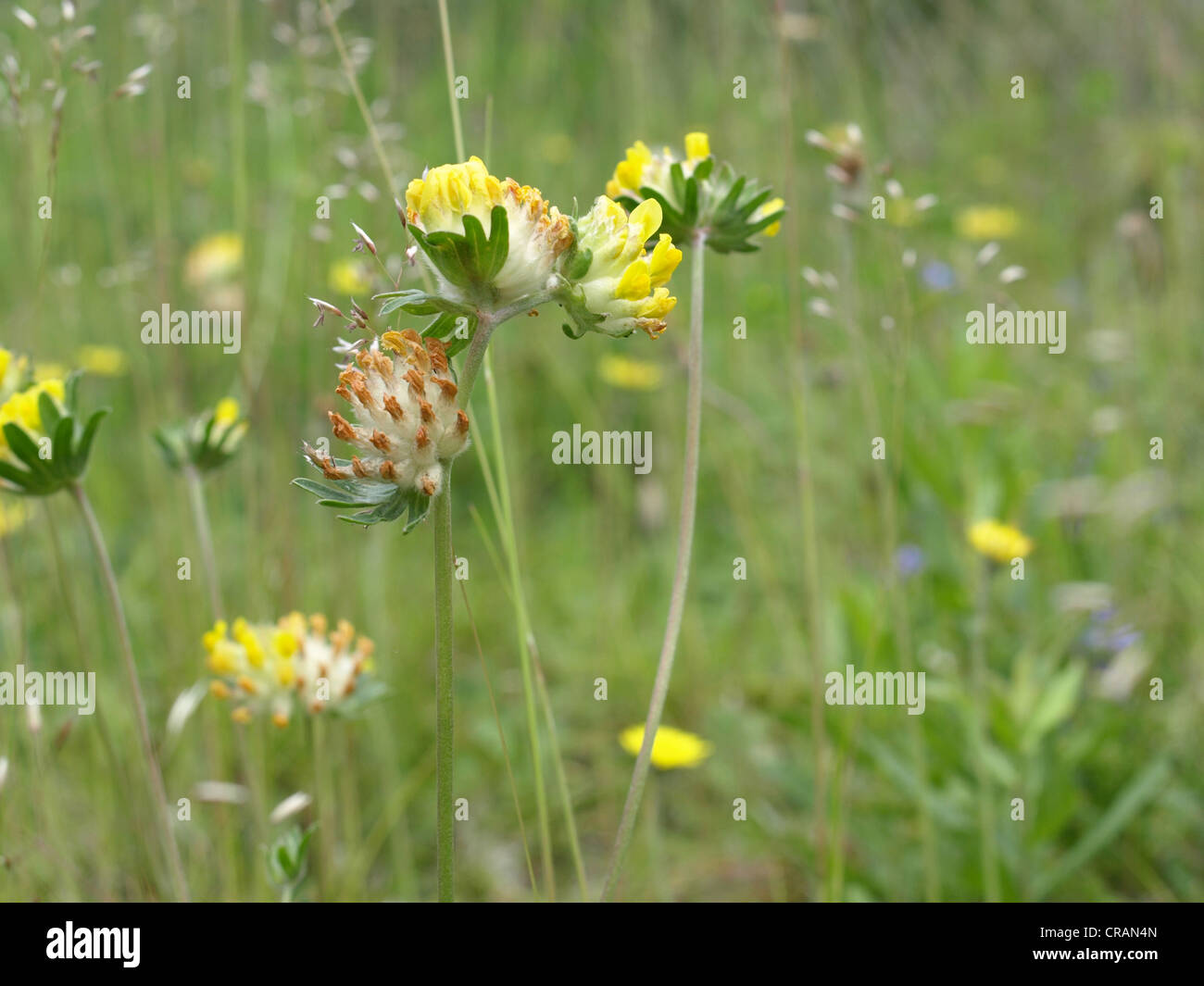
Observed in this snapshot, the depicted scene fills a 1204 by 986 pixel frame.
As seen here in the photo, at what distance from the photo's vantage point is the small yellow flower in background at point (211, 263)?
2918mm

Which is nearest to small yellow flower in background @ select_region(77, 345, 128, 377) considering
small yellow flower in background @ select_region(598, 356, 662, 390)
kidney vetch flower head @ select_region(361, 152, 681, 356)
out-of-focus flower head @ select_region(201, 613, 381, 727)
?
small yellow flower in background @ select_region(598, 356, 662, 390)

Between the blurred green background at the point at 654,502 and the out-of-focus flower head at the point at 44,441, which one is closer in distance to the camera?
the out-of-focus flower head at the point at 44,441

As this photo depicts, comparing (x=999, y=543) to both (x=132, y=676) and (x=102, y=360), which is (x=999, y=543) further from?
(x=102, y=360)

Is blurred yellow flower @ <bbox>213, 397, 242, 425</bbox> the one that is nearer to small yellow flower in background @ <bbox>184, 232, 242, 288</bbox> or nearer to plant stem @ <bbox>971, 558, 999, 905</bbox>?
plant stem @ <bbox>971, 558, 999, 905</bbox>

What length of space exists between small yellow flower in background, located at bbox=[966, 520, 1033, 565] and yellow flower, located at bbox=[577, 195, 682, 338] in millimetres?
1234

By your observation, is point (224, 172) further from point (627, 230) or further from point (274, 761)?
point (627, 230)

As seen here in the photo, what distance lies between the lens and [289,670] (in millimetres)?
1196

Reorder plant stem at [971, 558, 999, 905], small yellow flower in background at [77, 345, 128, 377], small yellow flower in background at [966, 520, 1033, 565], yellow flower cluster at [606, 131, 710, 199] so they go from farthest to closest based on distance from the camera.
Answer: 1. small yellow flower in background at [77, 345, 128, 377]
2. small yellow flower in background at [966, 520, 1033, 565]
3. plant stem at [971, 558, 999, 905]
4. yellow flower cluster at [606, 131, 710, 199]

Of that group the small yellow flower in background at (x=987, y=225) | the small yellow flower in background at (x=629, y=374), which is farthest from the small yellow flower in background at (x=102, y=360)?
the small yellow flower in background at (x=987, y=225)

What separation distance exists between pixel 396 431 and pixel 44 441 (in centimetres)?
44

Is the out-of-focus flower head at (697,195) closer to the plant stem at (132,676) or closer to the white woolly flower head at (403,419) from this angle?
the white woolly flower head at (403,419)

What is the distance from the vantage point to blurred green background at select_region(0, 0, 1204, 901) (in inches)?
63.2

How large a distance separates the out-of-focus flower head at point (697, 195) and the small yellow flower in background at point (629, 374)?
165 centimetres
